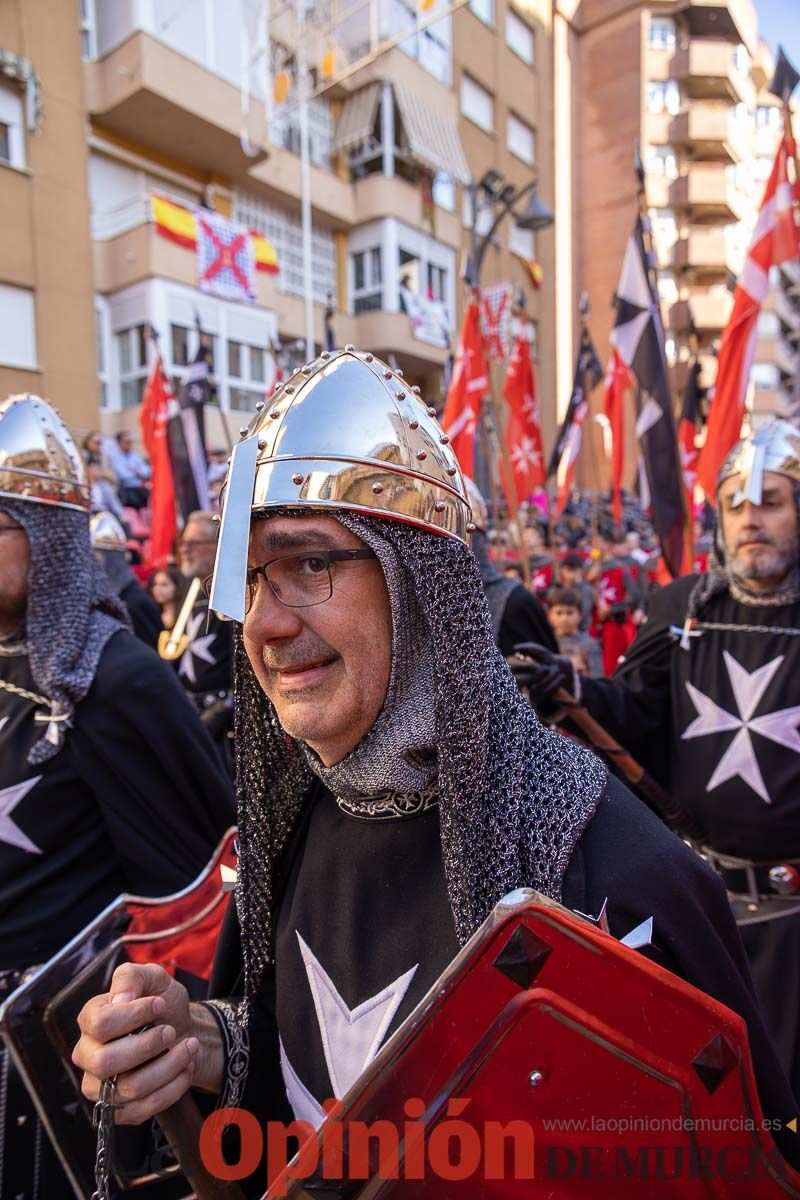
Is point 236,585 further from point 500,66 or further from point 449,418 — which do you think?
point 500,66

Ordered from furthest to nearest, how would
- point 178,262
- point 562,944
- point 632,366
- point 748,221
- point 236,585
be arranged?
point 748,221
point 178,262
point 632,366
point 236,585
point 562,944

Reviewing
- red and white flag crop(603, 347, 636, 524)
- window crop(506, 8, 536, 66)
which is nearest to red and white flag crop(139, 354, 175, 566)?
red and white flag crop(603, 347, 636, 524)

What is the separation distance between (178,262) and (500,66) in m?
16.2

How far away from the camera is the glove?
2.76 metres

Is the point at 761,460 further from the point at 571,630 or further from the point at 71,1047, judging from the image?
the point at 571,630

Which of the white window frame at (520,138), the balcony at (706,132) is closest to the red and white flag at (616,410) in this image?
the white window frame at (520,138)

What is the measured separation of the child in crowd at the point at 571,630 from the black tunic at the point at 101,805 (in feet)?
13.1

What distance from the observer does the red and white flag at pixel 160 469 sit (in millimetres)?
8227

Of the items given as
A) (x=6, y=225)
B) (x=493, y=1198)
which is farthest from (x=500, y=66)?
(x=493, y=1198)

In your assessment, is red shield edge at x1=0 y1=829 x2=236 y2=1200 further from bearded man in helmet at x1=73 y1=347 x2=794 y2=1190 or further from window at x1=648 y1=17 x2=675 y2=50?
window at x1=648 y1=17 x2=675 y2=50

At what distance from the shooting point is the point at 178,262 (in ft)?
56.2

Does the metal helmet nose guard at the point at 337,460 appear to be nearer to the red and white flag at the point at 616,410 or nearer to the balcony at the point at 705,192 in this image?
the red and white flag at the point at 616,410

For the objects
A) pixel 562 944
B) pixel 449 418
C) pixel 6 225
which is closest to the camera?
pixel 562 944

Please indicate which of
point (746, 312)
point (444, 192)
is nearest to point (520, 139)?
point (444, 192)
